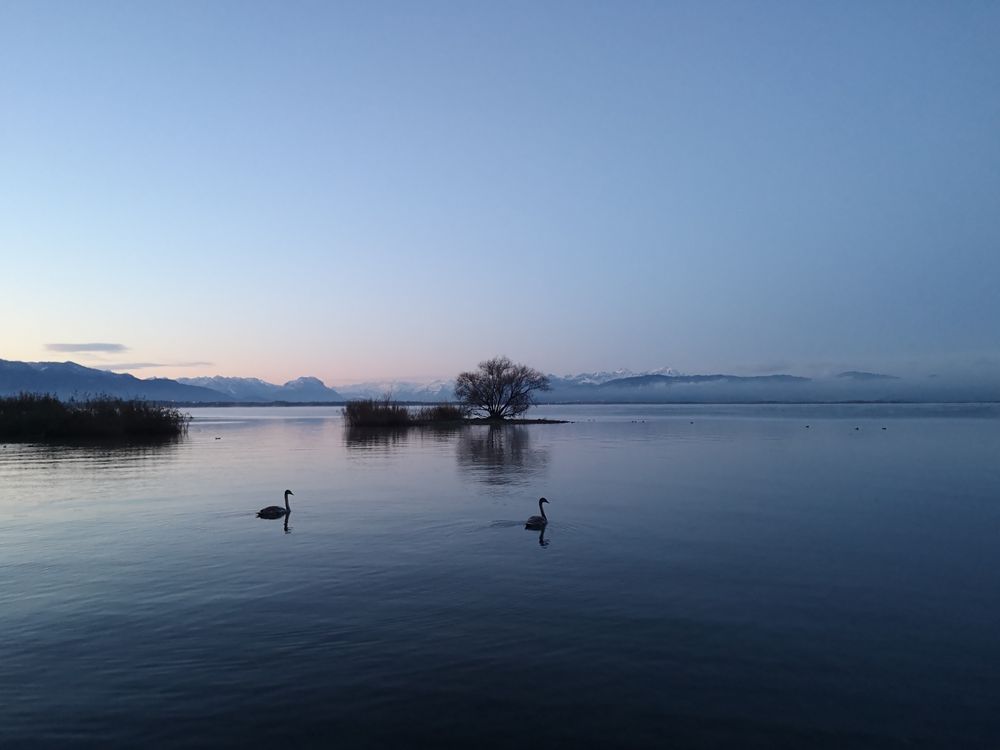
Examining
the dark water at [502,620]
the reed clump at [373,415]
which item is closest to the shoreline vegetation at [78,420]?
the reed clump at [373,415]

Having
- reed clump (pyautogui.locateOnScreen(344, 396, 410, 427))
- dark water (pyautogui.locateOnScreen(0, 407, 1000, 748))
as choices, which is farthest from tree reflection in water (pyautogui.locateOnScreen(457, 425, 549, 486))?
reed clump (pyautogui.locateOnScreen(344, 396, 410, 427))

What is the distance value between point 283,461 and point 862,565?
33.2 metres

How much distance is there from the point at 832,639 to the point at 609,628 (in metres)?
3.52

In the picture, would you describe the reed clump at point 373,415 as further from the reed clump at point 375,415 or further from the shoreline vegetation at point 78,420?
the shoreline vegetation at point 78,420

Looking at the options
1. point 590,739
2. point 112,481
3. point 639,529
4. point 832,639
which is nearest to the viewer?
point 590,739

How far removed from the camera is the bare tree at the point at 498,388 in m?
98.2

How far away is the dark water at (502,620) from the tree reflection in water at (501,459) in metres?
5.71

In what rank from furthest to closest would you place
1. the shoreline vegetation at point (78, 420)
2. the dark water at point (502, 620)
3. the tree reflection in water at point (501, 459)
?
the shoreline vegetation at point (78, 420) < the tree reflection in water at point (501, 459) < the dark water at point (502, 620)

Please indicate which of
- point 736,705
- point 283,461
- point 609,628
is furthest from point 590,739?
point 283,461

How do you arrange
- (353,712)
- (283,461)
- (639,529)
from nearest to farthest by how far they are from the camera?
1. (353,712)
2. (639,529)
3. (283,461)

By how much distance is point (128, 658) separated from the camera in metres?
10.2

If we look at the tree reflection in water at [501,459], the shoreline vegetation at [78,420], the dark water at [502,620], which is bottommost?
the dark water at [502,620]

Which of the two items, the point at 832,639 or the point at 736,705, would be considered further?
the point at 832,639

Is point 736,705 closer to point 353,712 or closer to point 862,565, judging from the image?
point 353,712
